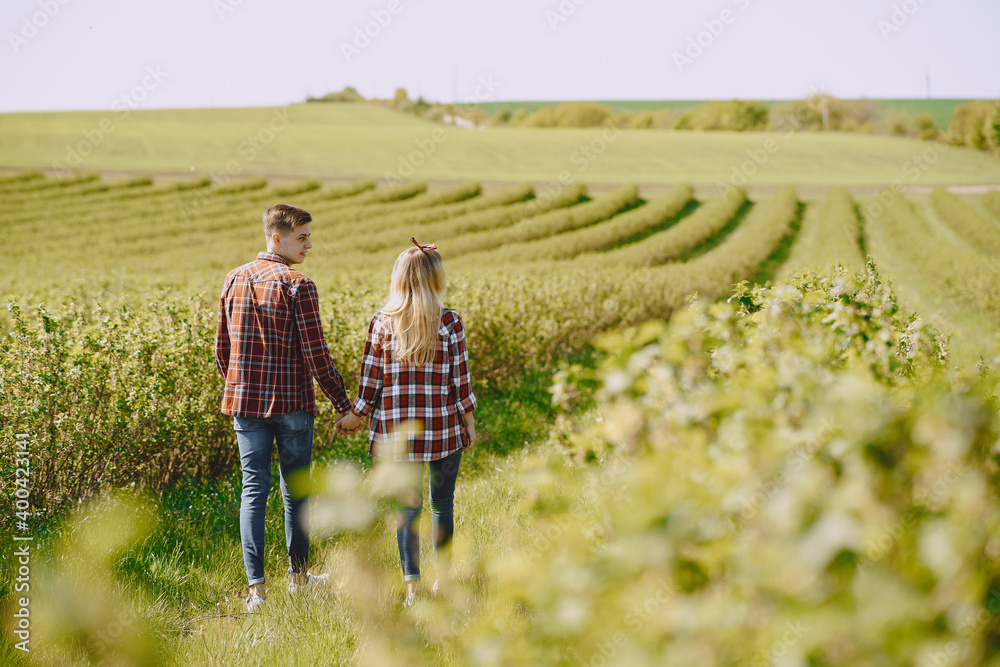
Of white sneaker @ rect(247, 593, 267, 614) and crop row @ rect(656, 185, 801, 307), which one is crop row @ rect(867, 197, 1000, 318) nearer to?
crop row @ rect(656, 185, 801, 307)

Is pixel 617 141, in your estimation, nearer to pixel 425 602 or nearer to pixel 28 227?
pixel 28 227

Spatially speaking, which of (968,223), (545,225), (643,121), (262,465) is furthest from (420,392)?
(643,121)

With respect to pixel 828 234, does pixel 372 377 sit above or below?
below

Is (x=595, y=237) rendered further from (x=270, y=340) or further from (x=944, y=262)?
(x=270, y=340)

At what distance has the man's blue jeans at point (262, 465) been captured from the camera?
3.28 m

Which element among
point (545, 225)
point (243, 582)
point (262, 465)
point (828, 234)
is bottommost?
point (243, 582)

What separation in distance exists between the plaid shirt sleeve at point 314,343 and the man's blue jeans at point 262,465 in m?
0.23

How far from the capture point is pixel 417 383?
3.19 meters

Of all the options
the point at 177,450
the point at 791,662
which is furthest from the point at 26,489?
the point at 791,662

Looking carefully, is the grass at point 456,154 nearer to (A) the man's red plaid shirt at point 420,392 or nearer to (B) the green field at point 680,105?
(A) the man's red plaid shirt at point 420,392

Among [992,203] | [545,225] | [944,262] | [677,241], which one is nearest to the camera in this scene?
[944,262]

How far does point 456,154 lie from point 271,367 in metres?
47.4

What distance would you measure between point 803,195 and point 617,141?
2210cm

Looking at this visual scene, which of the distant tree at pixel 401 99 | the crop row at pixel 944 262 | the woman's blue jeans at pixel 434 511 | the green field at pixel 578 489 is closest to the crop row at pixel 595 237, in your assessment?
the crop row at pixel 944 262
